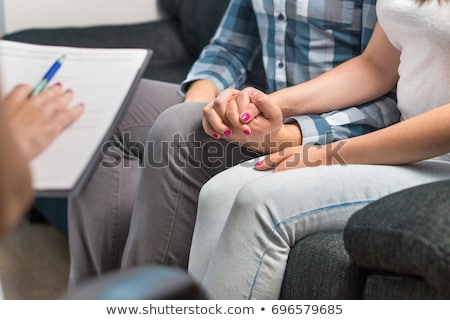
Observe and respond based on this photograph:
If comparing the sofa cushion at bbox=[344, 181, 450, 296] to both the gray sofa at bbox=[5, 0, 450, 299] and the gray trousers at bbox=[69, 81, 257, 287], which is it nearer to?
the gray sofa at bbox=[5, 0, 450, 299]

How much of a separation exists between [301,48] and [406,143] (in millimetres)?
377

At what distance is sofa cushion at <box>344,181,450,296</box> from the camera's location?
0.87 metres

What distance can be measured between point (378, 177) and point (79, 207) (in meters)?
0.51

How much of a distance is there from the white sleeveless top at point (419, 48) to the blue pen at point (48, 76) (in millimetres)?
575

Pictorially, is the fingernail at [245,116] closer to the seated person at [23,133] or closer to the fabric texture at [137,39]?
the seated person at [23,133]

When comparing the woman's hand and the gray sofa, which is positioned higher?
the woman's hand

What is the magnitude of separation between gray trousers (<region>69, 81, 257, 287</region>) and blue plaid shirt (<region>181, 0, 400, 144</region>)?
169 millimetres

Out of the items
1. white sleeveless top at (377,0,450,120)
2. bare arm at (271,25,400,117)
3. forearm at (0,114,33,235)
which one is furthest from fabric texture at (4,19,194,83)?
forearm at (0,114,33,235)

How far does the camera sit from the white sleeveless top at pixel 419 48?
111 centimetres

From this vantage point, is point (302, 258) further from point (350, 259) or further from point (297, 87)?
point (297, 87)

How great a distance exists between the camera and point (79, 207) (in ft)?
4.18

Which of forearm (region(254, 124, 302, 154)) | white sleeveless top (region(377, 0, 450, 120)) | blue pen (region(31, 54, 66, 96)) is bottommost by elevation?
forearm (region(254, 124, 302, 154))

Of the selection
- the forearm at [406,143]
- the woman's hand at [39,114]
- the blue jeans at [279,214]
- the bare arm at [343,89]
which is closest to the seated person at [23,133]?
the woman's hand at [39,114]
